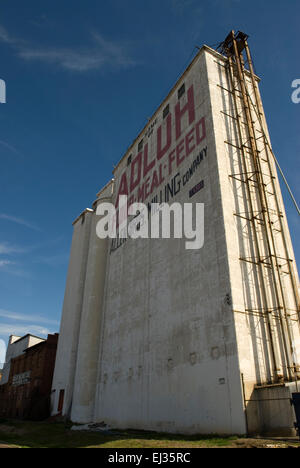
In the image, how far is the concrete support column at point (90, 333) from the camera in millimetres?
25719

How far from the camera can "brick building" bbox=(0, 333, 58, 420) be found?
32094 millimetres

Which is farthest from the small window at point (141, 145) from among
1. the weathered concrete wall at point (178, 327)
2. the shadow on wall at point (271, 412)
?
the shadow on wall at point (271, 412)

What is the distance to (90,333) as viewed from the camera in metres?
27.8

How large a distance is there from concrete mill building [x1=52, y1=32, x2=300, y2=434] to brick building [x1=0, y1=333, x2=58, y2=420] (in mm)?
3252

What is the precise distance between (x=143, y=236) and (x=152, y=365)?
8.84 m

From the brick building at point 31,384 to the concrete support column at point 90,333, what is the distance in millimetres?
A: 7358

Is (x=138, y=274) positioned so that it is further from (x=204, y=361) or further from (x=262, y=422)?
(x=262, y=422)

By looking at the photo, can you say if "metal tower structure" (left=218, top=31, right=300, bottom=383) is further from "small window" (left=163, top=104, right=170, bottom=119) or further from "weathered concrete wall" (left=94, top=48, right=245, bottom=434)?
"small window" (left=163, top=104, right=170, bottom=119)

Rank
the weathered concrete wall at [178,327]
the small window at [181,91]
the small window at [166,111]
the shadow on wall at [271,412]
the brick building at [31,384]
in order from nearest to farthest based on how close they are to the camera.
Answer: the shadow on wall at [271,412]
the weathered concrete wall at [178,327]
the small window at [181,91]
the small window at [166,111]
the brick building at [31,384]

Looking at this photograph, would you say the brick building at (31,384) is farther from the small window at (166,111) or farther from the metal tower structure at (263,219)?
the small window at (166,111)

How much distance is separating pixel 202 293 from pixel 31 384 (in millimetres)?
27529
